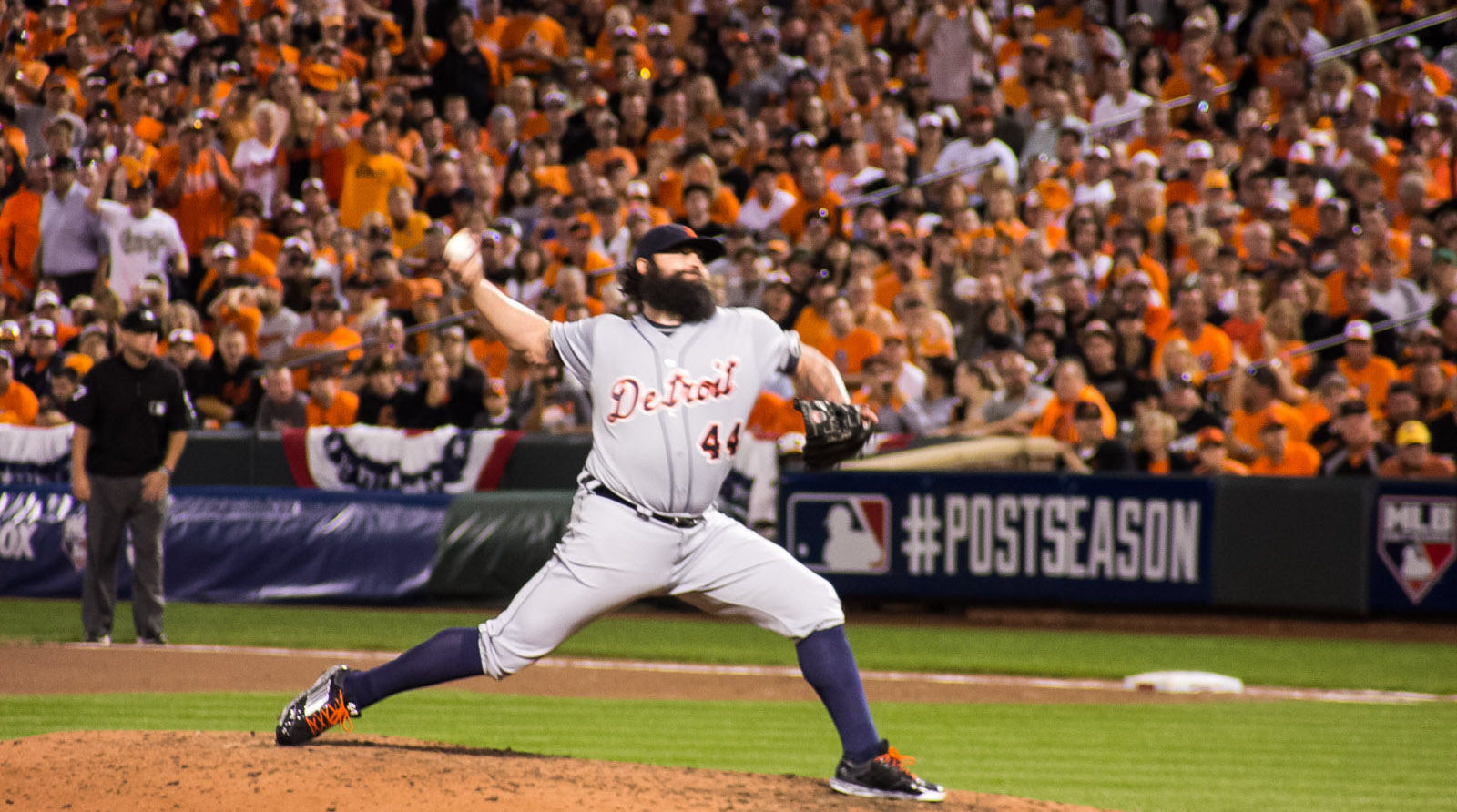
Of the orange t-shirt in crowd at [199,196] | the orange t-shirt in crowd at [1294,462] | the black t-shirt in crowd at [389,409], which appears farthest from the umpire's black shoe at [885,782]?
the orange t-shirt in crowd at [199,196]

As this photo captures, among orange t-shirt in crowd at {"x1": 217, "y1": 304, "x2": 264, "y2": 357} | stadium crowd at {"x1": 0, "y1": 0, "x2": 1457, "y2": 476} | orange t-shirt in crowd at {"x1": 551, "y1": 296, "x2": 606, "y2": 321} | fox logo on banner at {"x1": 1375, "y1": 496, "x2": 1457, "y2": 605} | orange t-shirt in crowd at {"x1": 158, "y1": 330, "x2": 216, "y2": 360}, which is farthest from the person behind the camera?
orange t-shirt in crowd at {"x1": 217, "y1": 304, "x2": 264, "y2": 357}

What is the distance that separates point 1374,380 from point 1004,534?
334cm

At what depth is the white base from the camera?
384 inches

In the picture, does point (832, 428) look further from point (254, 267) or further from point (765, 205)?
point (254, 267)

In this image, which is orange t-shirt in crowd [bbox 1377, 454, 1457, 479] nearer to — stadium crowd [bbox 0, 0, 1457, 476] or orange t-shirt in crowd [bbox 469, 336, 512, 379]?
stadium crowd [bbox 0, 0, 1457, 476]

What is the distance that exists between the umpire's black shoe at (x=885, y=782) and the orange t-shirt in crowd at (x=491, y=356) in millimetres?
10550

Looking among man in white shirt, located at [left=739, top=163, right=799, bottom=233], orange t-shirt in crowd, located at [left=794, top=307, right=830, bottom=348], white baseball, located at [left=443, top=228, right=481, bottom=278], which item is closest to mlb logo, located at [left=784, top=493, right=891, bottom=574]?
orange t-shirt in crowd, located at [left=794, top=307, right=830, bottom=348]

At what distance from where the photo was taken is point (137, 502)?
10.8 meters

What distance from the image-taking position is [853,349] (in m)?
14.1

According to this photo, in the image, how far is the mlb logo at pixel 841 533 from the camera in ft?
42.4

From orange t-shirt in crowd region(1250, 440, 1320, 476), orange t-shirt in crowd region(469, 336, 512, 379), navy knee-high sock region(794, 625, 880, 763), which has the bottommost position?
navy knee-high sock region(794, 625, 880, 763)

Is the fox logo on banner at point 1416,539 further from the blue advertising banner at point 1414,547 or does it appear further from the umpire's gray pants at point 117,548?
the umpire's gray pants at point 117,548

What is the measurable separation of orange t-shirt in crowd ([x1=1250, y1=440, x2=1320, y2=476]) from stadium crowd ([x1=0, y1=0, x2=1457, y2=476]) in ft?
0.08

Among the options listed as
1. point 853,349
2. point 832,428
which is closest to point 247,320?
point 853,349
